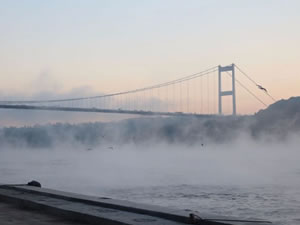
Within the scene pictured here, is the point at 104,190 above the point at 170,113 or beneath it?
beneath

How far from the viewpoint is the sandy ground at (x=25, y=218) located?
19.2ft

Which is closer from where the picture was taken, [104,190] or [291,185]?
[104,190]

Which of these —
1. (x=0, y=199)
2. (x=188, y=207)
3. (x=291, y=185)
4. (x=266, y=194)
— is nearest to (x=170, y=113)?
(x=291, y=185)

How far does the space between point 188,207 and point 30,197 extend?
148 inches

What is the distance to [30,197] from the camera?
7.58 metres

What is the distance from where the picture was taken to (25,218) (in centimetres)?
616

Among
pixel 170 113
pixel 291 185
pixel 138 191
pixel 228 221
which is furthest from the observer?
pixel 170 113

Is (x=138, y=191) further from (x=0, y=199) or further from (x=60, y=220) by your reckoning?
(x=60, y=220)

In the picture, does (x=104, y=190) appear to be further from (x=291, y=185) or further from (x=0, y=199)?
(x=0, y=199)

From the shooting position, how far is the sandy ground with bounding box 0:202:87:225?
5.85 metres

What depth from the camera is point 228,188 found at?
15.0 metres

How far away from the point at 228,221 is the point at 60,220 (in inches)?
65.7

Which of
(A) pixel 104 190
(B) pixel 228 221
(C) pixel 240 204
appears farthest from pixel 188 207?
(B) pixel 228 221

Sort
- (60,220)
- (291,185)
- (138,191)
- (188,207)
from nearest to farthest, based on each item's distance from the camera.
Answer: (60,220) → (188,207) → (138,191) → (291,185)
